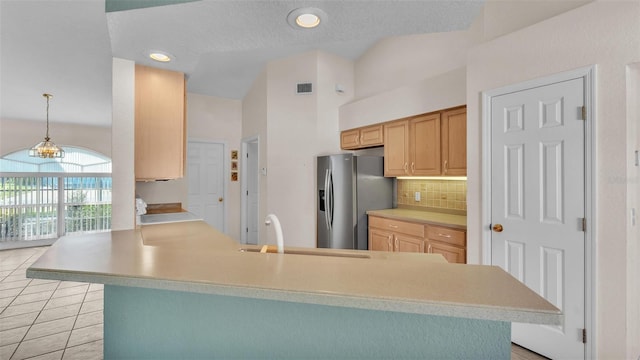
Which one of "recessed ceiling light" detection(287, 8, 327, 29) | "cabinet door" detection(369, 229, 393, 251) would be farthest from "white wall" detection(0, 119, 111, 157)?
"recessed ceiling light" detection(287, 8, 327, 29)

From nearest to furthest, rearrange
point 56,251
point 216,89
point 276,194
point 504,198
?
point 56,251 < point 504,198 < point 276,194 < point 216,89

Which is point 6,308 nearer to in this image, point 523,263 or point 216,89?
point 216,89

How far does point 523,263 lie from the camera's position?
2201mm

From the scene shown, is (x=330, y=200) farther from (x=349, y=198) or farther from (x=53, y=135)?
(x=53, y=135)

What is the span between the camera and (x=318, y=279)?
0.97 metres

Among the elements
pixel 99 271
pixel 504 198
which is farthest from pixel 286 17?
pixel 504 198

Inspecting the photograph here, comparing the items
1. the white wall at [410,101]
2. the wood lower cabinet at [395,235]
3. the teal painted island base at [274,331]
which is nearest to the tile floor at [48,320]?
the teal painted island base at [274,331]

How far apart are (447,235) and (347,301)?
2.30 m

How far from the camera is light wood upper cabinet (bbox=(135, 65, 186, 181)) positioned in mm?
2219

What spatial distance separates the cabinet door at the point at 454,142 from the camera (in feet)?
9.64

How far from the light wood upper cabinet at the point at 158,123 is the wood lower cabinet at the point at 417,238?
90.1 inches

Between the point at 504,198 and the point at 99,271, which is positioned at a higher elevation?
the point at 504,198

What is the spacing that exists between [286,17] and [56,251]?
1.51 meters

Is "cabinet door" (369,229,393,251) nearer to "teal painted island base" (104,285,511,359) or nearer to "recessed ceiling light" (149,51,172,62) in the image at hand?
"teal painted island base" (104,285,511,359)
